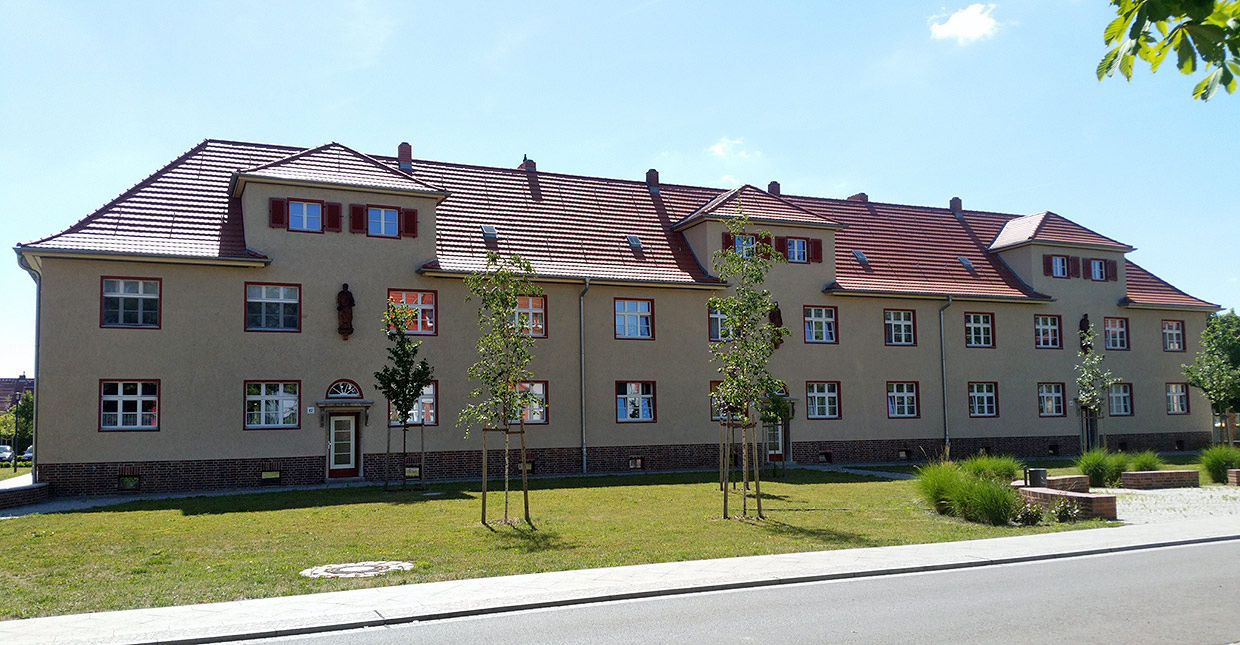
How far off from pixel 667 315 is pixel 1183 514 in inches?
628

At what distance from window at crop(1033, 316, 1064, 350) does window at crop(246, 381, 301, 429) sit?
27.7 metres

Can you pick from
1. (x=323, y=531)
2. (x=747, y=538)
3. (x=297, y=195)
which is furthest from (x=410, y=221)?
(x=747, y=538)

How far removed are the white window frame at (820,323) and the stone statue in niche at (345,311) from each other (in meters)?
15.5

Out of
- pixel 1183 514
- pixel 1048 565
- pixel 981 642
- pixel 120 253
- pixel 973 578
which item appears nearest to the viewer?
pixel 981 642

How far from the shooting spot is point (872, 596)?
977cm

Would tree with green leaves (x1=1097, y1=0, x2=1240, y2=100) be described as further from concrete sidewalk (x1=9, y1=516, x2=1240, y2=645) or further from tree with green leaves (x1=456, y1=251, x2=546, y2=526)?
tree with green leaves (x1=456, y1=251, x2=546, y2=526)

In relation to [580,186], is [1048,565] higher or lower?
lower

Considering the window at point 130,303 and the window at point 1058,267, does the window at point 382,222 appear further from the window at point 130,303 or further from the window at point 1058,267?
the window at point 1058,267

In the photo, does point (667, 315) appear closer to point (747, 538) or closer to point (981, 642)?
point (747, 538)

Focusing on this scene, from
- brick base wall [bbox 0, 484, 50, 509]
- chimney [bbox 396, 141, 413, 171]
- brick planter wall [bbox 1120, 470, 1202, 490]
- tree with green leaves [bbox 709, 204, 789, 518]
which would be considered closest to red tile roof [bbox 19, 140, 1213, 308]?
chimney [bbox 396, 141, 413, 171]

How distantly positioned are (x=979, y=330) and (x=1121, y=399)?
757 centimetres

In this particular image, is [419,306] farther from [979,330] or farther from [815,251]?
[979,330]

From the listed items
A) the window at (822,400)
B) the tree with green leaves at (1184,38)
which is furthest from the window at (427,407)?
the tree with green leaves at (1184,38)

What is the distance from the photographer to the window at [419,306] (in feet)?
84.8
